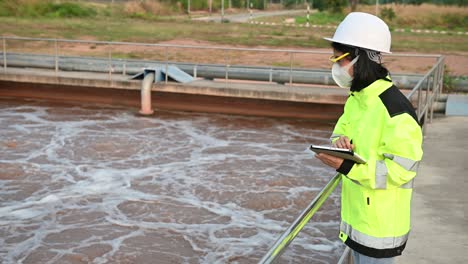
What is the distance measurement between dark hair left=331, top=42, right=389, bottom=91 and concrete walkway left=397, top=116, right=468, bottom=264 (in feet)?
7.04

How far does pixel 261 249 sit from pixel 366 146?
5.94 metres

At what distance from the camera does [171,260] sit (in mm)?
7992

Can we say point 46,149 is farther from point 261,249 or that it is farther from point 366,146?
point 366,146

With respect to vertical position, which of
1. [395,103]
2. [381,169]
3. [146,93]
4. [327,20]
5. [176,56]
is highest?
[395,103]

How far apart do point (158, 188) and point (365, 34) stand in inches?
338

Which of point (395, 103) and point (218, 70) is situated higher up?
point (395, 103)

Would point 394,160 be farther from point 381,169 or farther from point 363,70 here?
point 363,70

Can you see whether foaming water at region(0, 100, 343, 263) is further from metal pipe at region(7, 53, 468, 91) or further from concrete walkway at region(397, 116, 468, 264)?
concrete walkway at region(397, 116, 468, 264)

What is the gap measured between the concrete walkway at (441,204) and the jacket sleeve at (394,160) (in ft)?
6.78

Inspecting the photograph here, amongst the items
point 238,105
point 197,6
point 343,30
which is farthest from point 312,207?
point 197,6

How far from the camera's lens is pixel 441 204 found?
18.8 ft

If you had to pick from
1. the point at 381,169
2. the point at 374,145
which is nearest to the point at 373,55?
the point at 374,145

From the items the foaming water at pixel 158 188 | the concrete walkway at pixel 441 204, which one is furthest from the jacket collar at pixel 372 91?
the foaming water at pixel 158 188

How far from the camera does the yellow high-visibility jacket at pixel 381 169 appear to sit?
2.50 metres
